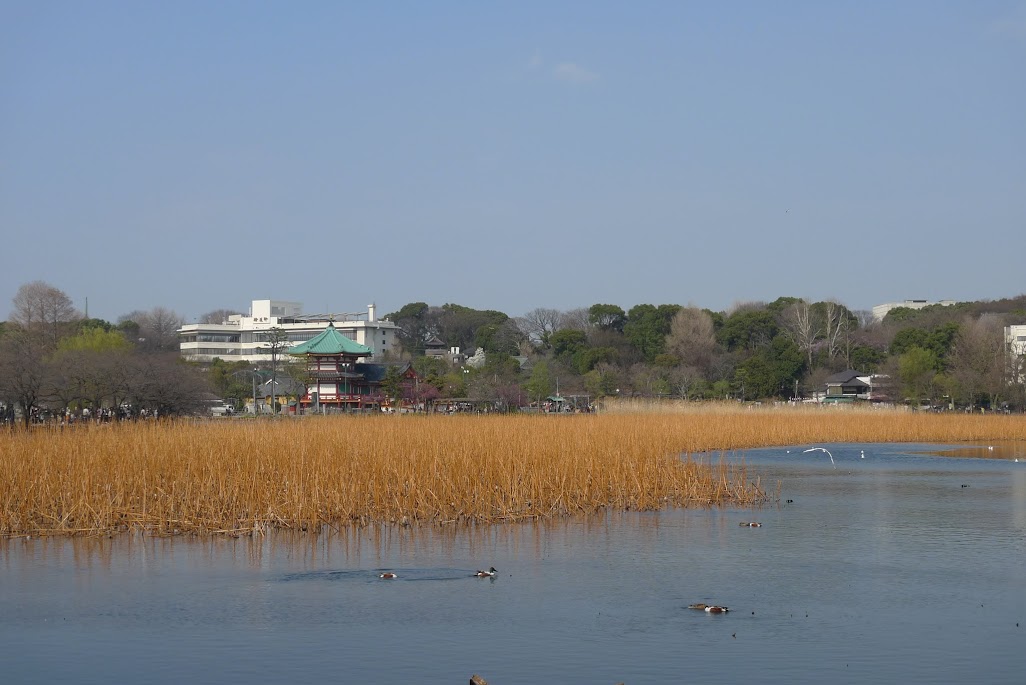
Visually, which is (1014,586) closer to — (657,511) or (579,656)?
(579,656)

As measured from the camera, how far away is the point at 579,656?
8664 mm

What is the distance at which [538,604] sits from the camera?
10.4m

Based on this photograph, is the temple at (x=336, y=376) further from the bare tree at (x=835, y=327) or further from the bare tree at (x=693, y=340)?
the bare tree at (x=835, y=327)

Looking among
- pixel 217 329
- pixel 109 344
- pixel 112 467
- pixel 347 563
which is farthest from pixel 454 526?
pixel 217 329

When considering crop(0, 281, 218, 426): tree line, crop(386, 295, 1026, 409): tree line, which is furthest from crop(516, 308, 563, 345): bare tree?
crop(0, 281, 218, 426): tree line

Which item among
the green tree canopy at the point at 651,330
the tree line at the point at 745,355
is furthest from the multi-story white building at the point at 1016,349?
the green tree canopy at the point at 651,330

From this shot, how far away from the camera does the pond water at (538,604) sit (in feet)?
27.6

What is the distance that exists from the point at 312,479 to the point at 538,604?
213 inches

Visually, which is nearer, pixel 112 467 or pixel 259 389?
pixel 112 467

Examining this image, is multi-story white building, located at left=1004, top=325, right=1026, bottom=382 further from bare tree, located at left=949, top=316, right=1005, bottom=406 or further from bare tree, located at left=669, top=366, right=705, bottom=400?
bare tree, located at left=669, top=366, right=705, bottom=400

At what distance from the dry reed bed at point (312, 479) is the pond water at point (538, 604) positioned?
498mm

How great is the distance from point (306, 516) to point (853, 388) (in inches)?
2309

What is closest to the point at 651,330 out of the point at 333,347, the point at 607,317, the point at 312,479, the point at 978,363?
the point at 607,317

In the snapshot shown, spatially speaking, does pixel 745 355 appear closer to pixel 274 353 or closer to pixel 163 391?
pixel 274 353
